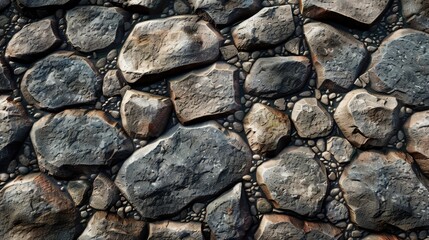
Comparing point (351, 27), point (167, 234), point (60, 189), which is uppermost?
point (351, 27)

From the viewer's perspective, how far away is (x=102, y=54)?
4.57 ft

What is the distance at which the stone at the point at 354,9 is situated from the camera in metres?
1.29

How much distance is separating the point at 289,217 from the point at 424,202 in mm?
376

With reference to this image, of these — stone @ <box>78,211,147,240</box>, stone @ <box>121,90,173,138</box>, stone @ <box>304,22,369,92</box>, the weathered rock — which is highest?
the weathered rock

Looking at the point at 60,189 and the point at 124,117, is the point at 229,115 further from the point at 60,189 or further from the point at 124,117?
the point at 60,189

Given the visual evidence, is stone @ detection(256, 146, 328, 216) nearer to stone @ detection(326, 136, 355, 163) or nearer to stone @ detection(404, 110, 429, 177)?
stone @ detection(326, 136, 355, 163)

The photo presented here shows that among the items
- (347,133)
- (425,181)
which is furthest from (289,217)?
(425,181)

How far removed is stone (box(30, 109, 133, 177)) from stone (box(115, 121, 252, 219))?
0.08 m

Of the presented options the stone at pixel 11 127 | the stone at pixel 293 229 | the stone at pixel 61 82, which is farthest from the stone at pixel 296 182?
the stone at pixel 11 127

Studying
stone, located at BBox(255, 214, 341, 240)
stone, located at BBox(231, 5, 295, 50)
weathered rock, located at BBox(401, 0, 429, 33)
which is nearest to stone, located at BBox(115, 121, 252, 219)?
stone, located at BBox(255, 214, 341, 240)

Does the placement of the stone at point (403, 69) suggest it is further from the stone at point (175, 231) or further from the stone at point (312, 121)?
the stone at point (175, 231)

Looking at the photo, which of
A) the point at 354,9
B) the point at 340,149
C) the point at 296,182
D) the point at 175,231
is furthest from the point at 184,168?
the point at 354,9

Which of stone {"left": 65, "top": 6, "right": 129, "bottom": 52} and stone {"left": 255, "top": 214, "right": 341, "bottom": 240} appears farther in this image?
stone {"left": 65, "top": 6, "right": 129, "bottom": 52}

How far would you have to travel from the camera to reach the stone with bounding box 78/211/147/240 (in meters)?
1.31
